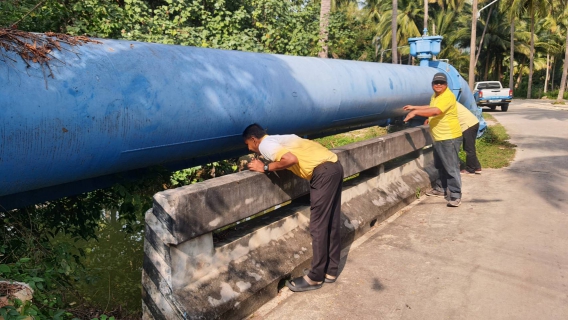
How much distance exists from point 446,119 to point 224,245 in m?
3.98

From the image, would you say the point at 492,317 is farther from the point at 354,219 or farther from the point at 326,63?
the point at 326,63

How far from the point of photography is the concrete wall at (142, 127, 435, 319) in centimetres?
298

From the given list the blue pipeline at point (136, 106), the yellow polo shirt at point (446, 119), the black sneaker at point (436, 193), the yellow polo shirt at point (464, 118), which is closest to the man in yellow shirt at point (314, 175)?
the blue pipeline at point (136, 106)

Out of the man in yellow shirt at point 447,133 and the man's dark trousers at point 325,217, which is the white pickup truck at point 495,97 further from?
the man's dark trousers at point 325,217

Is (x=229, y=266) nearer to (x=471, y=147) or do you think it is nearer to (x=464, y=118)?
(x=464, y=118)

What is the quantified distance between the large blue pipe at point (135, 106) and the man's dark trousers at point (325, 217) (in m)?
0.75

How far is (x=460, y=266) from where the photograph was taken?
4.16 metres

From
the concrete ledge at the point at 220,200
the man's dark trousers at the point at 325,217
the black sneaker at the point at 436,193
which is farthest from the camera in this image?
the black sneaker at the point at 436,193

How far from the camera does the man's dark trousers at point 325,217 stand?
3648mm

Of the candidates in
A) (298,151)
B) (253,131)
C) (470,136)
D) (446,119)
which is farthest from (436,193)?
(253,131)

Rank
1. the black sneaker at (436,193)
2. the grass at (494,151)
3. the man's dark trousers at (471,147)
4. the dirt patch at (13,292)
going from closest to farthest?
1. the dirt patch at (13,292)
2. the black sneaker at (436,193)
3. the man's dark trousers at (471,147)
4. the grass at (494,151)

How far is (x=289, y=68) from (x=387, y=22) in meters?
42.1

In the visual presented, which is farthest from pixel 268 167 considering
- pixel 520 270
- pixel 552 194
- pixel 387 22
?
pixel 387 22

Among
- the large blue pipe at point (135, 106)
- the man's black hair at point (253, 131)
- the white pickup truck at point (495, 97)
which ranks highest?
the large blue pipe at point (135, 106)
